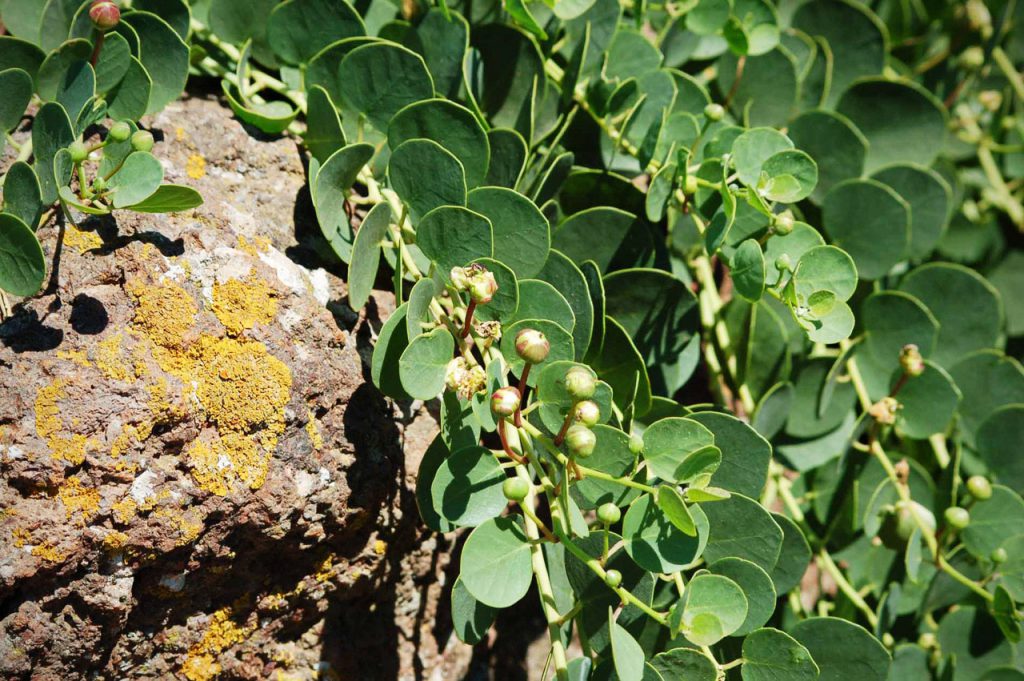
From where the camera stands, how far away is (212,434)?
109 centimetres

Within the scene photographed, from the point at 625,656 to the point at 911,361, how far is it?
752 mm

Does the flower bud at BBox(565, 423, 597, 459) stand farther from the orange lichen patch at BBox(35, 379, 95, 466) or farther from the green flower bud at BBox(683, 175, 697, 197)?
the orange lichen patch at BBox(35, 379, 95, 466)

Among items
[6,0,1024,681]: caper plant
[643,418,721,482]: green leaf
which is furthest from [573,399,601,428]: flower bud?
[643,418,721,482]: green leaf

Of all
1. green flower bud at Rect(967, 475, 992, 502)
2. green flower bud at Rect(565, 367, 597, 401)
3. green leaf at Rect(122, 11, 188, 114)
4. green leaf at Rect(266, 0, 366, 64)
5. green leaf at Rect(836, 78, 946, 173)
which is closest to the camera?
green flower bud at Rect(565, 367, 597, 401)

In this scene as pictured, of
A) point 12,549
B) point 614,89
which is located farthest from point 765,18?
point 12,549

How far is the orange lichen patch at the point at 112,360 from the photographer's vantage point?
1053 mm

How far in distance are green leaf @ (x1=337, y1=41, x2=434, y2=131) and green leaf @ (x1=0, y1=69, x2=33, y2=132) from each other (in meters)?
0.41

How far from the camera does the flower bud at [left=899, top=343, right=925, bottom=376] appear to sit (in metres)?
1.44

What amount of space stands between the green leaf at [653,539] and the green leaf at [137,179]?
0.70 meters

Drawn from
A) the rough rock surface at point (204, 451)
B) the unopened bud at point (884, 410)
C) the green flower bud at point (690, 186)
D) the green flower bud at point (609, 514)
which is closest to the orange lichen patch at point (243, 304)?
the rough rock surface at point (204, 451)

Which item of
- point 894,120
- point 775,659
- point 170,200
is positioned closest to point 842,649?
point 775,659

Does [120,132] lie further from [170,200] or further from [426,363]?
[426,363]

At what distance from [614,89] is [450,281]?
1.56ft

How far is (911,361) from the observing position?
56.5 inches
